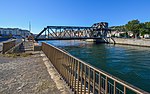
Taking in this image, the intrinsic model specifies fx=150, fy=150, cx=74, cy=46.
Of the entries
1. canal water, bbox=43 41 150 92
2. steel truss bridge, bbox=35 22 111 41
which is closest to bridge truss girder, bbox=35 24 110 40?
steel truss bridge, bbox=35 22 111 41

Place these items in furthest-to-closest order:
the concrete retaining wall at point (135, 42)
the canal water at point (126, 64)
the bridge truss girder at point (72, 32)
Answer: the bridge truss girder at point (72, 32), the concrete retaining wall at point (135, 42), the canal water at point (126, 64)

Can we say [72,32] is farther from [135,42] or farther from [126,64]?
[126,64]

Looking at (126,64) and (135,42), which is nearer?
(126,64)

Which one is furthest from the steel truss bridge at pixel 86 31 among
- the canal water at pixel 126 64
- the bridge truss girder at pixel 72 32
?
the canal water at pixel 126 64

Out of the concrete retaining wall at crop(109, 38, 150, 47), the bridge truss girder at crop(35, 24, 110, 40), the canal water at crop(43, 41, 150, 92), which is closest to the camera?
the canal water at crop(43, 41, 150, 92)

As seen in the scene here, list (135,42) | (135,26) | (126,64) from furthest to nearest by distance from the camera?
(135,26)
(135,42)
(126,64)

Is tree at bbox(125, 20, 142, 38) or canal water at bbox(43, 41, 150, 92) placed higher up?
tree at bbox(125, 20, 142, 38)

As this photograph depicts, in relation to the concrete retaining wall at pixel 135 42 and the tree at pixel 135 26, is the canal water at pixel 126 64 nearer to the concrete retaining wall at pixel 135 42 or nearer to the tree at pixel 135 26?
the concrete retaining wall at pixel 135 42

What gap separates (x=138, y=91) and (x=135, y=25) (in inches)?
3220

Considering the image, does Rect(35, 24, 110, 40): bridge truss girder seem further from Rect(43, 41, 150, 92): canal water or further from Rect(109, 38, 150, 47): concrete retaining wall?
Rect(43, 41, 150, 92): canal water

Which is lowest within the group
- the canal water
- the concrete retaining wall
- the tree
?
the canal water

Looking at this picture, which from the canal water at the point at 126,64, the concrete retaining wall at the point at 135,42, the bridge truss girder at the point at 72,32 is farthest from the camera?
the bridge truss girder at the point at 72,32

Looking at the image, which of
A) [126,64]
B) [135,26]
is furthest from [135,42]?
[126,64]

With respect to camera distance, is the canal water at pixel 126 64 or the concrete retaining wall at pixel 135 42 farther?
the concrete retaining wall at pixel 135 42
